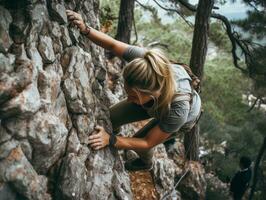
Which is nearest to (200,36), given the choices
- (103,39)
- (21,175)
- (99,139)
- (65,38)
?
(103,39)

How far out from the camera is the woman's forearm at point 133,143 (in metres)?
4.17

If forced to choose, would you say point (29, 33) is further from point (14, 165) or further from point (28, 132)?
point (14, 165)

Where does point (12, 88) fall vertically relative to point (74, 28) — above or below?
below

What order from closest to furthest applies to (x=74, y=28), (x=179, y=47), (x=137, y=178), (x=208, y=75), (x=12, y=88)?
(x=12, y=88), (x=74, y=28), (x=137, y=178), (x=179, y=47), (x=208, y=75)

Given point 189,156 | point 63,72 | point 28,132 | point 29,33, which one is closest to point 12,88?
point 28,132

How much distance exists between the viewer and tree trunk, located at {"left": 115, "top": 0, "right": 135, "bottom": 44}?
998 cm

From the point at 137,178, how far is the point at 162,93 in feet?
10.5

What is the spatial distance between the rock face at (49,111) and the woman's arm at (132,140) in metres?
0.09

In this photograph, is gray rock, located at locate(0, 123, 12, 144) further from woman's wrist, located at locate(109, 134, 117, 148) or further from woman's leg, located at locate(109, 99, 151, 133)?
woman's leg, located at locate(109, 99, 151, 133)

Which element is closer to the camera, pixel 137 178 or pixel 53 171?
pixel 53 171

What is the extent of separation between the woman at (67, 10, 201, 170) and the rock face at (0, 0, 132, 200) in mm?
168

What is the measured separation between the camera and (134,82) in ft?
11.6

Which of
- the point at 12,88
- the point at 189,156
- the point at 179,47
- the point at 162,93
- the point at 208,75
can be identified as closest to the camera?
the point at 12,88

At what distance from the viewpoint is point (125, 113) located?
4.59 metres
